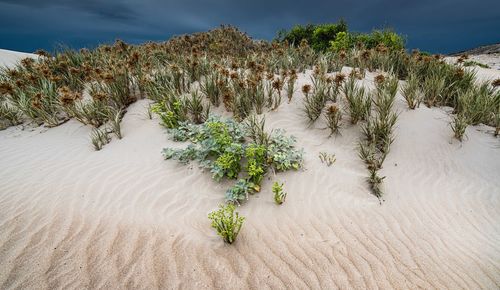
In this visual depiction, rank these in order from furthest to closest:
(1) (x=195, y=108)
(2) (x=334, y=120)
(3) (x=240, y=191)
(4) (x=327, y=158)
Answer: (1) (x=195, y=108) < (2) (x=334, y=120) < (4) (x=327, y=158) < (3) (x=240, y=191)

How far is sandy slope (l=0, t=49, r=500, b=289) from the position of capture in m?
2.68

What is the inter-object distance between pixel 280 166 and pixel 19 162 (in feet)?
15.2

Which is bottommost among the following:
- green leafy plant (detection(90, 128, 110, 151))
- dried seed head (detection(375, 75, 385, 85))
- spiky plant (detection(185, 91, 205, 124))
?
green leafy plant (detection(90, 128, 110, 151))

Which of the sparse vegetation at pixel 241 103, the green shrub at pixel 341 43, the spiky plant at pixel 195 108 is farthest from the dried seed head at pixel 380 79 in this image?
the green shrub at pixel 341 43

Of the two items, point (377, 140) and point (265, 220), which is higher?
point (377, 140)

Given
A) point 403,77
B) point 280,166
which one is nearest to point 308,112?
point 280,166

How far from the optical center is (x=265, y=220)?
336 centimetres

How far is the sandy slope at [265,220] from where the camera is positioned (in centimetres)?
268

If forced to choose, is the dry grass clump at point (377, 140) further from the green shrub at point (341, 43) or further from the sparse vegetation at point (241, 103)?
the green shrub at point (341, 43)

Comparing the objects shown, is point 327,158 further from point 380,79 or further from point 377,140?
point 380,79

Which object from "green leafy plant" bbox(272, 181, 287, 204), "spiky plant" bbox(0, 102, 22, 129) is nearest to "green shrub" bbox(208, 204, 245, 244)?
"green leafy plant" bbox(272, 181, 287, 204)

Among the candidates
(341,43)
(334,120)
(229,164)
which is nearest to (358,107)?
(334,120)

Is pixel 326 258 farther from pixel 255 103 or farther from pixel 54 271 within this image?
pixel 255 103

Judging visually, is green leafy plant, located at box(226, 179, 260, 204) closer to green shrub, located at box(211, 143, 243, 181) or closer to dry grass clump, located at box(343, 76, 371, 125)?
green shrub, located at box(211, 143, 243, 181)
